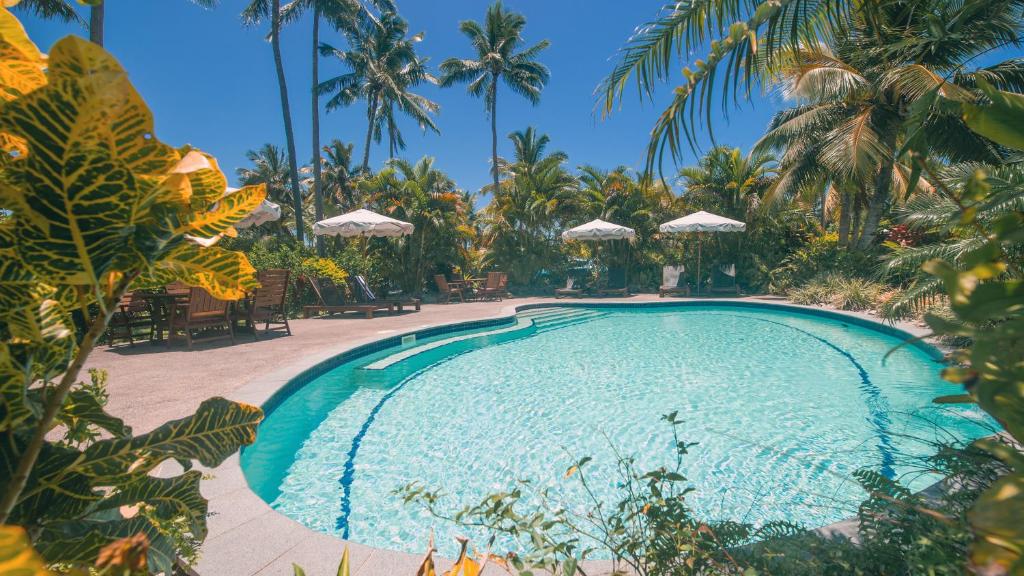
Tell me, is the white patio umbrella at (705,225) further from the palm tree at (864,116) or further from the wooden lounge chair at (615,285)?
the wooden lounge chair at (615,285)

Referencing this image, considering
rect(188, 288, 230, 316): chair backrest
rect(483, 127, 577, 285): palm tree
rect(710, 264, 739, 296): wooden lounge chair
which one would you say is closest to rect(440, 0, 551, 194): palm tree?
rect(483, 127, 577, 285): palm tree

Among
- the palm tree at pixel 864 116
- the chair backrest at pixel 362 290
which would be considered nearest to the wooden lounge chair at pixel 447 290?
the chair backrest at pixel 362 290

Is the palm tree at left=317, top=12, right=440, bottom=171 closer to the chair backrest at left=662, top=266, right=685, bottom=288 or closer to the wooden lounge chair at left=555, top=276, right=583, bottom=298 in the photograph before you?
the wooden lounge chair at left=555, top=276, right=583, bottom=298

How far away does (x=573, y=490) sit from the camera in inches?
151

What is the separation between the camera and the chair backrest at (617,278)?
60.6 ft

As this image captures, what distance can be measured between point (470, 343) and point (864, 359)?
23.0 feet

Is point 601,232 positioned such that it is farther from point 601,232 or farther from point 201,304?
point 201,304

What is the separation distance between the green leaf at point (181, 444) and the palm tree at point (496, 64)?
84.1ft

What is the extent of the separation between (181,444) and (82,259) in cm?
35

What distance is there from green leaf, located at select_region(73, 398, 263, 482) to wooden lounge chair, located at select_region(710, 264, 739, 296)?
1864cm

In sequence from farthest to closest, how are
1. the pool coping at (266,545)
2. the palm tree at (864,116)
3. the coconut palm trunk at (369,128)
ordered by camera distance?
the coconut palm trunk at (369,128), the palm tree at (864,116), the pool coping at (266,545)

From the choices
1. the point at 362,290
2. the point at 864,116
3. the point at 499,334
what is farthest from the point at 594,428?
the point at 864,116

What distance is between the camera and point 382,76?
26.1 meters

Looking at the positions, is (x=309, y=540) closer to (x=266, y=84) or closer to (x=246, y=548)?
(x=246, y=548)
